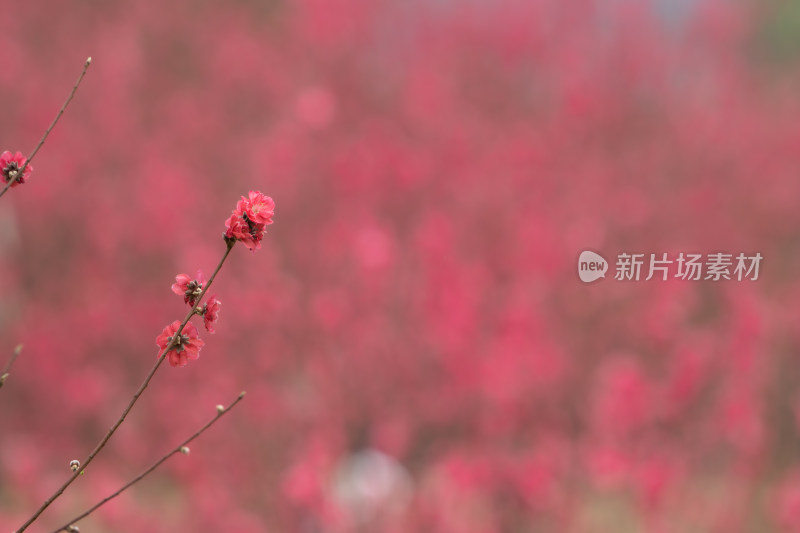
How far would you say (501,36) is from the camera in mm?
8266

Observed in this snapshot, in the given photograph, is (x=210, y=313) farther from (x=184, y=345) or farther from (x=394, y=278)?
(x=394, y=278)

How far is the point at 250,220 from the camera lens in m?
1.32

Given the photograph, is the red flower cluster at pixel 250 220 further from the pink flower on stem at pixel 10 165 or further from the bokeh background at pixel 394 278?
the bokeh background at pixel 394 278

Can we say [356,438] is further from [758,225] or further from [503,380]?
[758,225]

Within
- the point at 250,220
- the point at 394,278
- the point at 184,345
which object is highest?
the point at 394,278

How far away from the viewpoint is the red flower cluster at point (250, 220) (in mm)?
1302

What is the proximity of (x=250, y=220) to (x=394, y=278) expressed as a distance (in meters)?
4.17

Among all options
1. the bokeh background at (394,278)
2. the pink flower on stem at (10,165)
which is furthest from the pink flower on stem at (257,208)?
the bokeh background at (394,278)

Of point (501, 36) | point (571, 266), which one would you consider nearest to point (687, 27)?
point (501, 36)

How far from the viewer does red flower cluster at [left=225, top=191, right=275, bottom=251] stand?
4.27 feet

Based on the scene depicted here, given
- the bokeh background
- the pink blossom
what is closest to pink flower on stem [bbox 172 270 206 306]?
the pink blossom

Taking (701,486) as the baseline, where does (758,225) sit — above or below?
above

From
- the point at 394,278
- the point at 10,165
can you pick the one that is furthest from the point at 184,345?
the point at 394,278

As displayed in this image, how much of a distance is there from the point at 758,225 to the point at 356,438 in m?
4.31
